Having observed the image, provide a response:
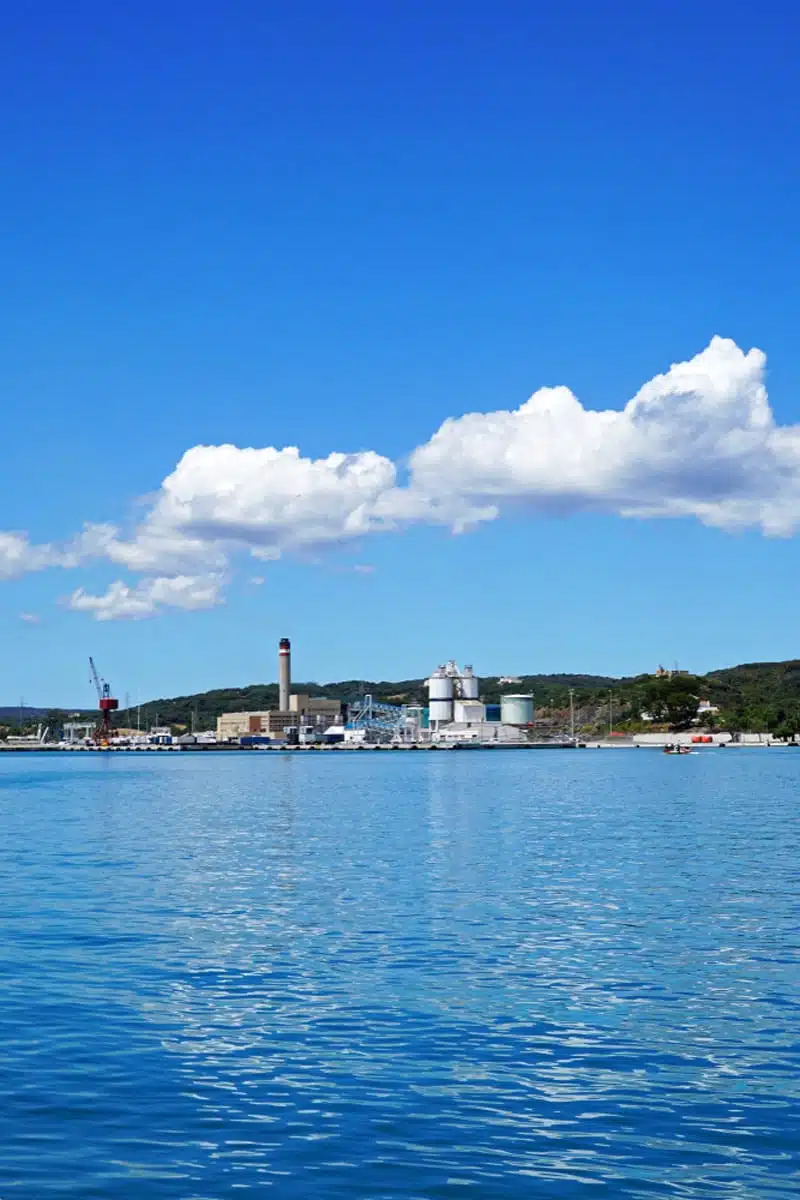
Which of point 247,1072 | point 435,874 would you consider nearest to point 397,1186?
point 247,1072

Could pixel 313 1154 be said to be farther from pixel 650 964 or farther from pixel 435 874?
pixel 435 874

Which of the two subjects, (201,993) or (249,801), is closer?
(201,993)

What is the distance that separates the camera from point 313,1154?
21234 mm

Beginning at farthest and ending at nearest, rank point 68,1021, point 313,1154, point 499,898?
1. point 499,898
2. point 68,1021
3. point 313,1154

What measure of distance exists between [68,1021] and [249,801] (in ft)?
325

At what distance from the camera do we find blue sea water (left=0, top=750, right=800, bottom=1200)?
68.7 feet

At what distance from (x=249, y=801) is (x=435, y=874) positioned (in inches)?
2840

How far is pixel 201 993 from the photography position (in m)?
33.4

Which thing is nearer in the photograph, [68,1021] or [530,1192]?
[530,1192]

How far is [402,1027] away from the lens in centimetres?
2942

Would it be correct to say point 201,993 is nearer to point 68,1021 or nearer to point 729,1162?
point 68,1021

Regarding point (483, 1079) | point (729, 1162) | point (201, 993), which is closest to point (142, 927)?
point (201, 993)

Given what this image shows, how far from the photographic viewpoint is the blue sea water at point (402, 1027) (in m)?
20.9

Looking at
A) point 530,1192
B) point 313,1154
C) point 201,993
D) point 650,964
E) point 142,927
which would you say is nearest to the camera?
point 530,1192
